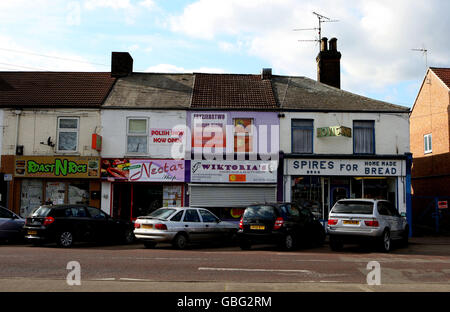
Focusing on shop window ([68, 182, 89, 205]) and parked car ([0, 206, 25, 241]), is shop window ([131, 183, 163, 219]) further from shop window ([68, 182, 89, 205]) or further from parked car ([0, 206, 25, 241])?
parked car ([0, 206, 25, 241])

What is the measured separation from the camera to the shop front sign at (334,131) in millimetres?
21219

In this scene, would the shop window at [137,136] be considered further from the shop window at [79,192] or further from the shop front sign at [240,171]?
the shop window at [79,192]

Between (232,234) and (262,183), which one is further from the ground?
(262,183)

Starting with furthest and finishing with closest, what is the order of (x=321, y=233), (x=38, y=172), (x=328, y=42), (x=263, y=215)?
(x=328, y=42) < (x=38, y=172) < (x=321, y=233) < (x=263, y=215)

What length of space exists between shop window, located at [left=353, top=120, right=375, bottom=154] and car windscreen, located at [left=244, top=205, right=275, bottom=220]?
9.09m

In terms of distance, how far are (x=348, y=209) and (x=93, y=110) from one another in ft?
45.0

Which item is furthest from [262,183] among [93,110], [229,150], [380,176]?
[93,110]

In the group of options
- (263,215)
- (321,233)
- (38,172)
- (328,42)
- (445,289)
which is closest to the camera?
(445,289)

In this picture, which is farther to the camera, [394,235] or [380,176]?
[380,176]

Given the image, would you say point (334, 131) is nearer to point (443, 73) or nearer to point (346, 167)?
point (346, 167)

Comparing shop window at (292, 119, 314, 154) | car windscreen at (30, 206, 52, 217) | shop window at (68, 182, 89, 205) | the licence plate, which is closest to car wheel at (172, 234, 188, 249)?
the licence plate

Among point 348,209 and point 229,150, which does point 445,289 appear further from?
point 229,150

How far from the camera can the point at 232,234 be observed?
17.1 m

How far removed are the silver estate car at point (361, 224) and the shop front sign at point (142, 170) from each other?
28.8 feet
